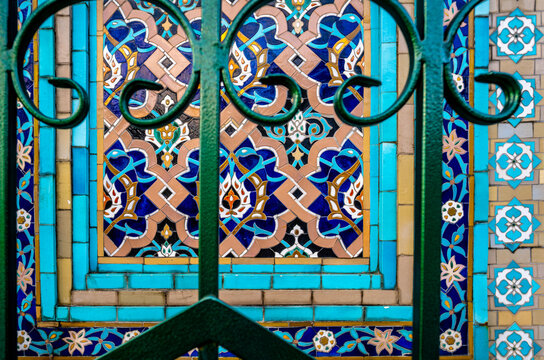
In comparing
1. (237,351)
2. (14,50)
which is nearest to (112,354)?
(237,351)

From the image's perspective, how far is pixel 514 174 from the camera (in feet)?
3.66

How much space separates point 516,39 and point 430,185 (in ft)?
3.55

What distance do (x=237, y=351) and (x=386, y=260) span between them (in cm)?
87

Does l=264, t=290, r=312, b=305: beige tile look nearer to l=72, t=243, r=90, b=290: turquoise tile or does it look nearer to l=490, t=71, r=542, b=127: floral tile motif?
l=72, t=243, r=90, b=290: turquoise tile

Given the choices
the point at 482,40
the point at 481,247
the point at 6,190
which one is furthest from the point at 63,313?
the point at 482,40

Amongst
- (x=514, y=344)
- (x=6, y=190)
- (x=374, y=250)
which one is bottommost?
(x=514, y=344)

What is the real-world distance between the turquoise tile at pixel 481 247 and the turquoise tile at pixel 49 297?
1427 millimetres

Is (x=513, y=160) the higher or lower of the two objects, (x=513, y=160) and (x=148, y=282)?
the higher

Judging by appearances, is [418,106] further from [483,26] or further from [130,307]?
[130,307]

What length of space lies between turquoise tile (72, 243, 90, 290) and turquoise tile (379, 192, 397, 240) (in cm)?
102

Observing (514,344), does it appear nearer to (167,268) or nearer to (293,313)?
(293,313)

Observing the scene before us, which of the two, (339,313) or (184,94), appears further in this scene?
(339,313)

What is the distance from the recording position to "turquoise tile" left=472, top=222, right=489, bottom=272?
1107 millimetres

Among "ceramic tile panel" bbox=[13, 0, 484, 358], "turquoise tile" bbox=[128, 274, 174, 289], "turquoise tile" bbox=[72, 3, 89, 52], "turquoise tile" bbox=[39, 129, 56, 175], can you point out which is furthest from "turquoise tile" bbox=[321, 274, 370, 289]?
"turquoise tile" bbox=[72, 3, 89, 52]
